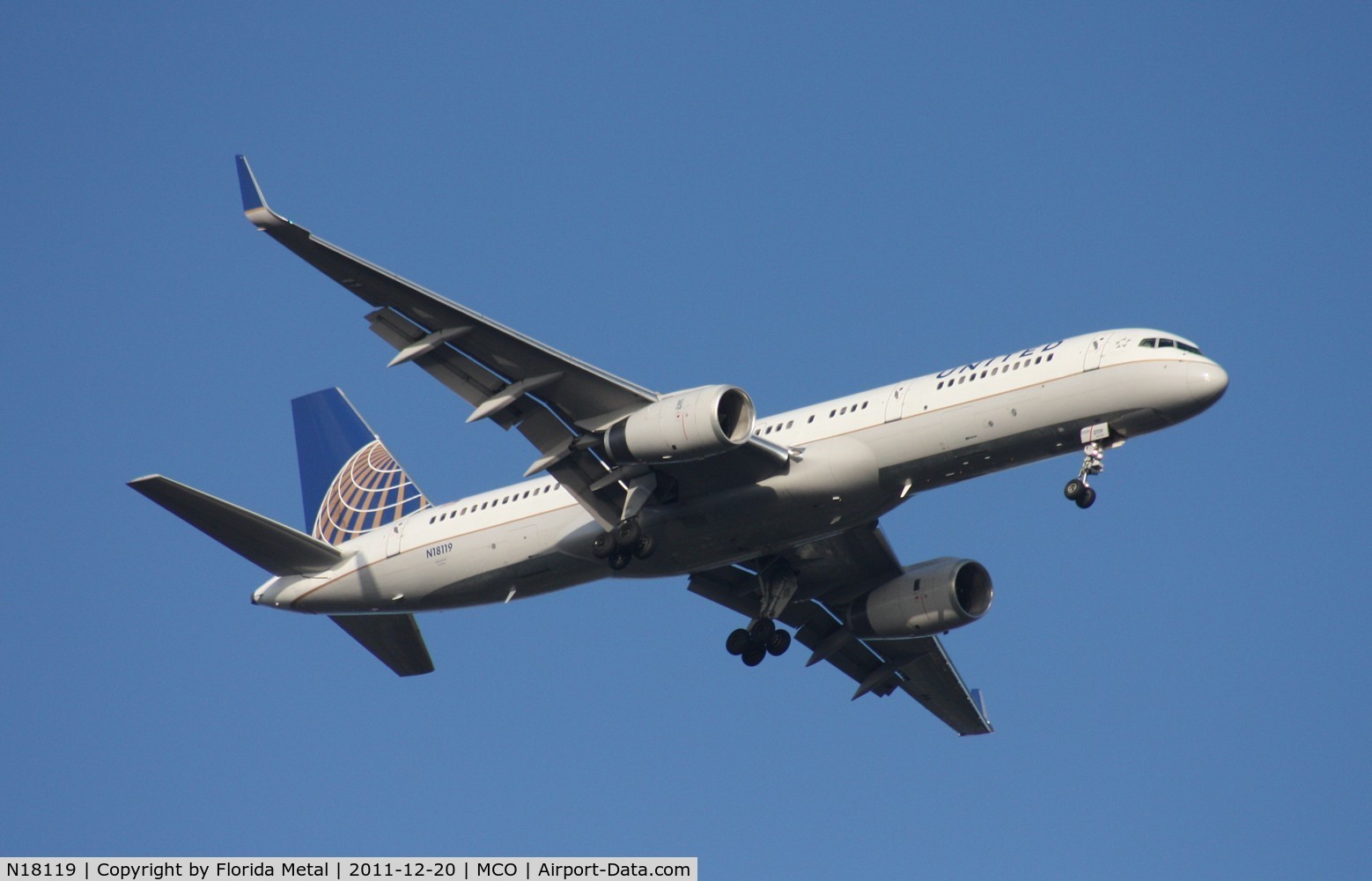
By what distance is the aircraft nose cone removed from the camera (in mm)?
33938

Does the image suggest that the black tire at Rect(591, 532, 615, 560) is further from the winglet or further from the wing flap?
the winglet

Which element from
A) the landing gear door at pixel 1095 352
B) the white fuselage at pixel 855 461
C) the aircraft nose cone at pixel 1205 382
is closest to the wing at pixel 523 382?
the white fuselage at pixel 855 461

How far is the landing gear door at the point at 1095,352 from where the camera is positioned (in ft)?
113

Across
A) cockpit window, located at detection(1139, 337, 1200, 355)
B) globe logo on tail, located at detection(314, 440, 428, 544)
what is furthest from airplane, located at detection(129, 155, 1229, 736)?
globe logo on tail, located at detection(314, 440, 428, 544)

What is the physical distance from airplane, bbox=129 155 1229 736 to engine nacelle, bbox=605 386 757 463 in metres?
0.04

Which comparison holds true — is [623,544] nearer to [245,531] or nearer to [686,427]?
[686,427]

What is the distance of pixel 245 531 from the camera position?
3866 centimetres

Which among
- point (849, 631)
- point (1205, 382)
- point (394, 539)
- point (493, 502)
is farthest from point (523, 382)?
point (1205, 382)

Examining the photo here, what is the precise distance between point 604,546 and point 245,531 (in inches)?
317

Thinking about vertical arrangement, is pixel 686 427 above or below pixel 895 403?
below

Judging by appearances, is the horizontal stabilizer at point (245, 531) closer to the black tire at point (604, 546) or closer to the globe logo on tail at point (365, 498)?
the globe logo on tail at point (365, 498)

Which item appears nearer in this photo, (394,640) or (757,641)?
(757,641)

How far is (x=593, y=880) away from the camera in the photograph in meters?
31.5
